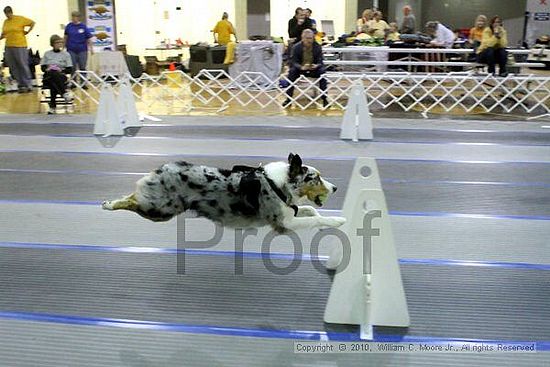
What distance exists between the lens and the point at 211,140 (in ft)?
25.2

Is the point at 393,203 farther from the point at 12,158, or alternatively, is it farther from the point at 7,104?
the point at 7,104

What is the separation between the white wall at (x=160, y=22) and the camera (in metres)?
20.3

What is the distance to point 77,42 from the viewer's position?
1251 centimetres

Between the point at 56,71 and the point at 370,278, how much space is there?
29.4ft

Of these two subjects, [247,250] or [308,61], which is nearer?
[247,250]

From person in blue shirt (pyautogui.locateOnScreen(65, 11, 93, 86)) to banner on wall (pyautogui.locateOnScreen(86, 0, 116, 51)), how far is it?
5.48 metres

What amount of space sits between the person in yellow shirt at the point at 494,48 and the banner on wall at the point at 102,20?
11.7 metres

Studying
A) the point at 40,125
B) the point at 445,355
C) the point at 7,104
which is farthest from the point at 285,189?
the point at 7,104

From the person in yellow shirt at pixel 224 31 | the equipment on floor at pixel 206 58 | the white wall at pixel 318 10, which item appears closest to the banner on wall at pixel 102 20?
the equipment on floor at pixel 206 58

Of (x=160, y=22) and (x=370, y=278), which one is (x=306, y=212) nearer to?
(x=370, y=278)

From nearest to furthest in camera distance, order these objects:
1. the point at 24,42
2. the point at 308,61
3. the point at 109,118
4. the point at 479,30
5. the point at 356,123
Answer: the point at 356,123 → the point at 109,118 → the point at 308,61 → the point at 479,30 → the point at 24,42

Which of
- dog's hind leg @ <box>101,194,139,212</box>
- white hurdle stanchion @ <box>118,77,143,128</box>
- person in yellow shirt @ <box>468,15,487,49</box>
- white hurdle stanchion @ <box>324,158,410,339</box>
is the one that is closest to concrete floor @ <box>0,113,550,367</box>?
white hurdle stanchion @ <box>324,158,410,339</box>

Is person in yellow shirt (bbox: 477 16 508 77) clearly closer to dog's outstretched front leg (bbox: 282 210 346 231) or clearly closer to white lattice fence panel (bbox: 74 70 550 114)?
white lattice fence panel (bbox: 74 70 550 114)

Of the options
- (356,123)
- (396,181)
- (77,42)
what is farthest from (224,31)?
(396,181)
